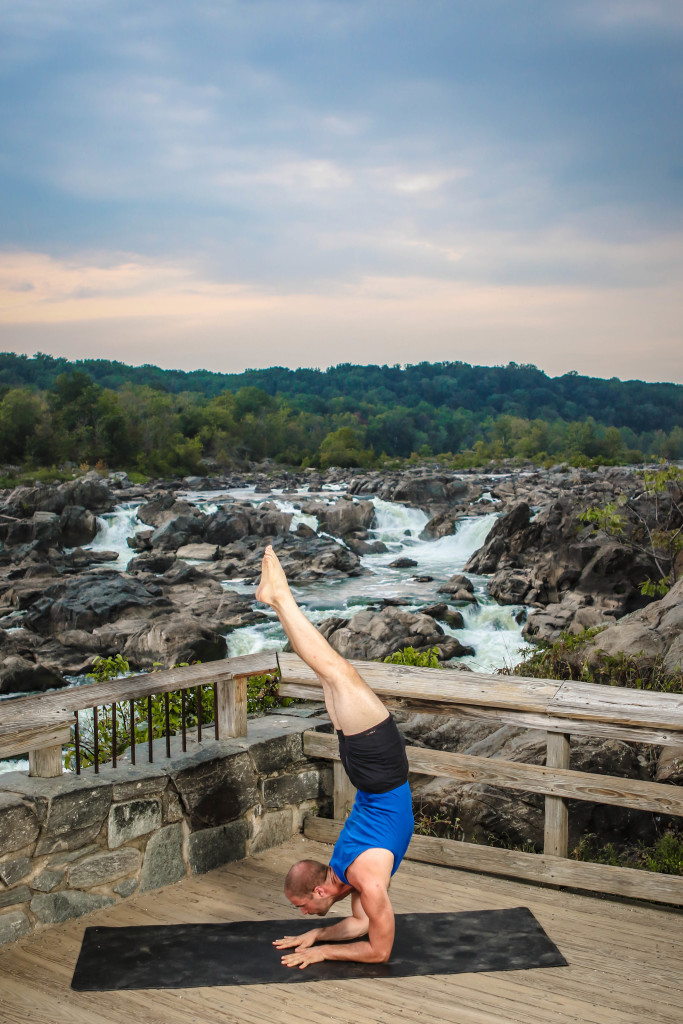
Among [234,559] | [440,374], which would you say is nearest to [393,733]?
[234,559]

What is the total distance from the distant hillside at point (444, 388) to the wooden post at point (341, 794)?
67.2 metres

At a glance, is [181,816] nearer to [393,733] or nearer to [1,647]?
[393,733]

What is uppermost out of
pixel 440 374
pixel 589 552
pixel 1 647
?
pixel 440 374

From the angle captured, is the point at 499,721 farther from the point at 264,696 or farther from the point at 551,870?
the point at 264,696

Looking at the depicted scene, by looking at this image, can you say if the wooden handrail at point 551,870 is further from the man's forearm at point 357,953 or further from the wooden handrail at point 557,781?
the man's forearm at point 357,953

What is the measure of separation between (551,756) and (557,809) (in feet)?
0.81

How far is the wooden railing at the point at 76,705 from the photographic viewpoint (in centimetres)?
369

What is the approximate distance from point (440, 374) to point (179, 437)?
4998cm

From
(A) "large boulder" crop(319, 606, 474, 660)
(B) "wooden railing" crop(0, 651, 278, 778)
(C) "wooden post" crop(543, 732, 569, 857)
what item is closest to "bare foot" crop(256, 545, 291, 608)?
(B) "wooden railing" crop(0, 651, 278, 778)

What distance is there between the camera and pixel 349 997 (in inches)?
126

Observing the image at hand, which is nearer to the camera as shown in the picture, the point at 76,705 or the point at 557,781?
the point at 76,705

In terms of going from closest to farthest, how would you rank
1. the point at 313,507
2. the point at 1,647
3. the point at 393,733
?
the point at 393,733 < the point at 1,647 < the point at 313,507

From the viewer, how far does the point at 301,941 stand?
11.6 ft

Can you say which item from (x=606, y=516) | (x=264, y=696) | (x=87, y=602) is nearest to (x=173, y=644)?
(x=87, y=602)
